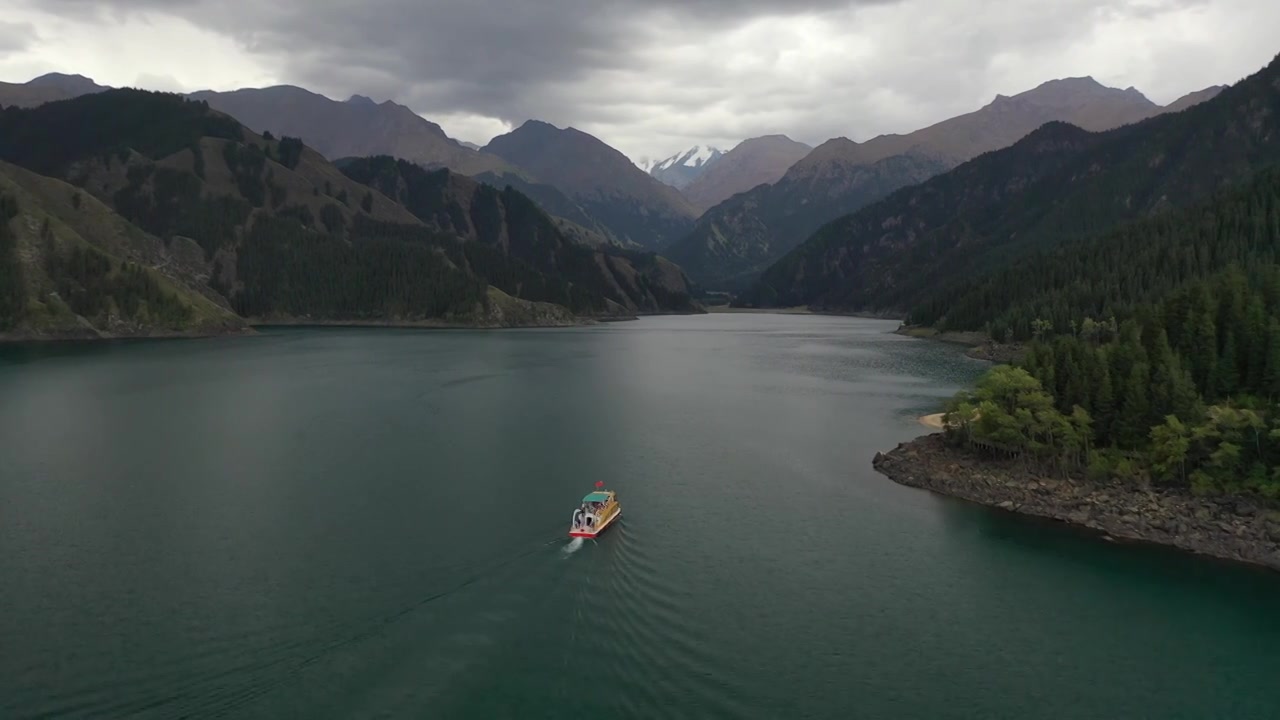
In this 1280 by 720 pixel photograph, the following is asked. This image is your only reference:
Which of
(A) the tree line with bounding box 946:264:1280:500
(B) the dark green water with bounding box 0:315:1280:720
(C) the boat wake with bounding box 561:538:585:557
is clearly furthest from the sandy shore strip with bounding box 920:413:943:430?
(C) the boat wake with bounding box 561:538:585:557

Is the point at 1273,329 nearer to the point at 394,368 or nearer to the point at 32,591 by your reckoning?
the point at 32,591

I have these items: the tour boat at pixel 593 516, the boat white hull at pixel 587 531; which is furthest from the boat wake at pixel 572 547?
the tour boat at pixel 593 516

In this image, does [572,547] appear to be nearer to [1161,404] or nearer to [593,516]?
[593,516]

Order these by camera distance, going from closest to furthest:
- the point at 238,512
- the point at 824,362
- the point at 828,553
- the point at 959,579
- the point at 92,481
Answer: the point at 959,579 < the point at 828,553 < the point at 238,512 < the point at 92,481 < the point at 824,362

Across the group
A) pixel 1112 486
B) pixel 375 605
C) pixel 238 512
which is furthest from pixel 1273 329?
pixel 238 512

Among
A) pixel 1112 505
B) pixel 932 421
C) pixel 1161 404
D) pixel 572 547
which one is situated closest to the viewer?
pixel 572 547

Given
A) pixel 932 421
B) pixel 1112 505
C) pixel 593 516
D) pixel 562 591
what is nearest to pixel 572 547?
pixel 593 516

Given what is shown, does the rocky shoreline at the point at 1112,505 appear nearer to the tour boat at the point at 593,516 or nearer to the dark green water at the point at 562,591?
the dark green water at the point at 562,591
